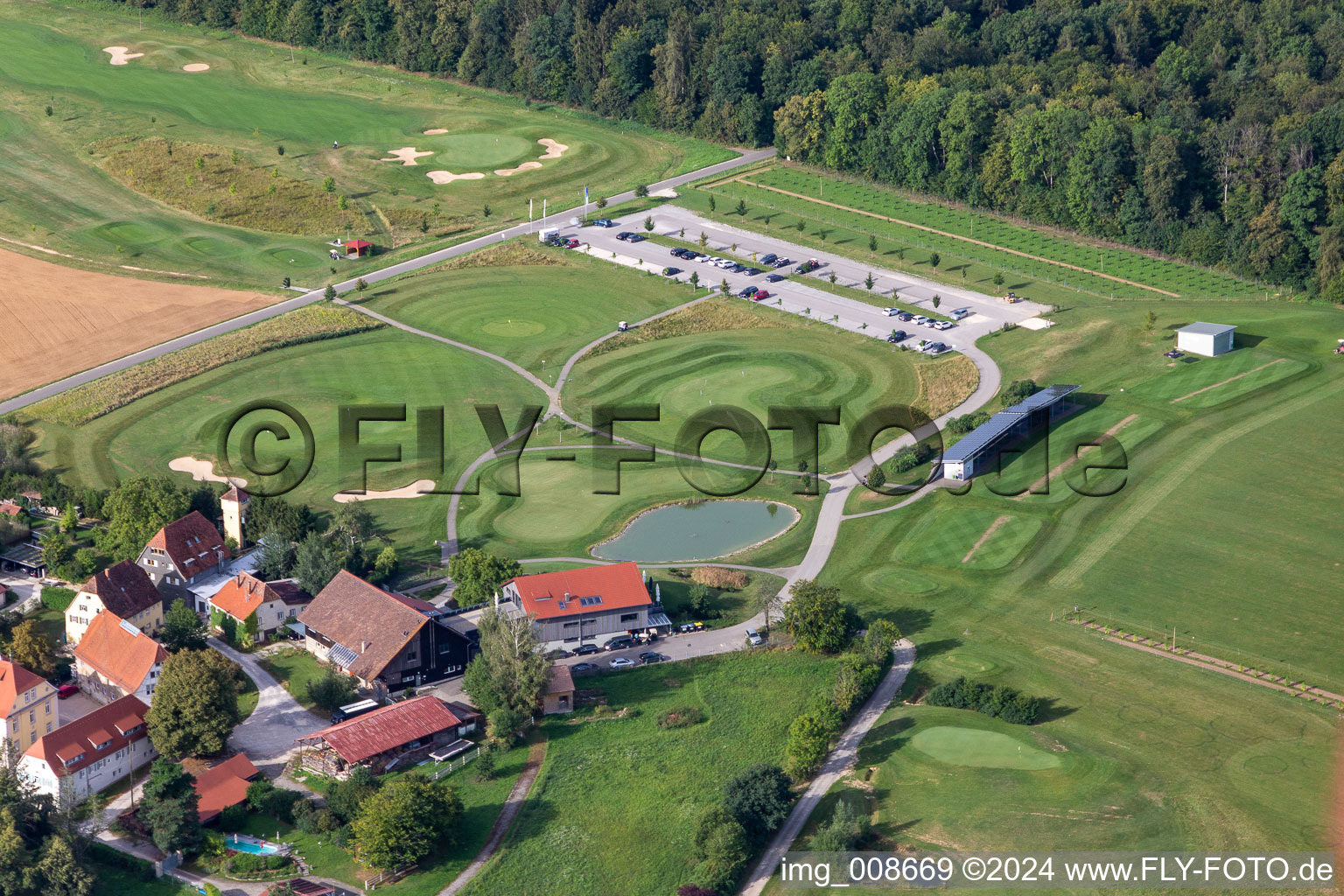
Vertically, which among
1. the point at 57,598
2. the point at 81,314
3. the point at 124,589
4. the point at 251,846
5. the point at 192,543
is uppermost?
the point at 81,314

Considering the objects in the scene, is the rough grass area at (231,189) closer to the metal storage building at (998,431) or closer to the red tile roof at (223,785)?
the metal storage building at (998,431)

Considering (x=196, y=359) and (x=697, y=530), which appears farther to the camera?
(x=196, y=359)

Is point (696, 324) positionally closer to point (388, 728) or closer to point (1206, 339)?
point (1206, 339)

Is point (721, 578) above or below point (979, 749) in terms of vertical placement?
above

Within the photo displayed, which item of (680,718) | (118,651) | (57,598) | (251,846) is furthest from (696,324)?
(251,846)

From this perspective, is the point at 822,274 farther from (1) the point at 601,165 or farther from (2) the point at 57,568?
(2) the point at 57,568

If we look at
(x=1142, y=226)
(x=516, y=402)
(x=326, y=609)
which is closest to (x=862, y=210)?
(x=1142, y=226)

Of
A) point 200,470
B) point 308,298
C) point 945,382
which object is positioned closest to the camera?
point 200,470
